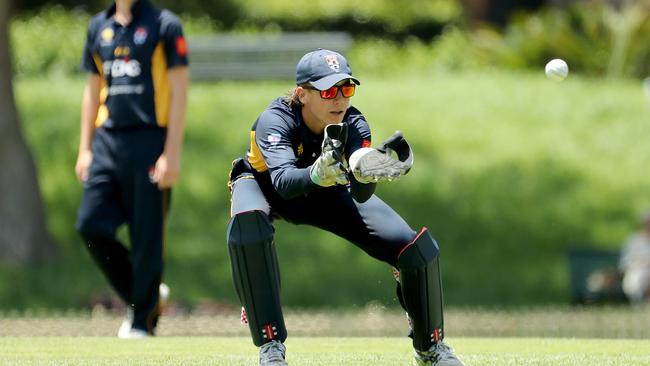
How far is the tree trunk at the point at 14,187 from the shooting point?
14633mm

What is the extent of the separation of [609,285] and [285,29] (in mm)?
11313

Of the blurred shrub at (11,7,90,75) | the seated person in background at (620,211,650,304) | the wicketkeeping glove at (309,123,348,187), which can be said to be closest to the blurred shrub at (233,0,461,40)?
the blurred shrub at (11,7,90,75)

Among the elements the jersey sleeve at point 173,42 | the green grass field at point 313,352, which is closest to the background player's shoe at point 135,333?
the green grass field at point 313,352

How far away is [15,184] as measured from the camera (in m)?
14.7

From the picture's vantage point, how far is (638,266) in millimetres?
13461

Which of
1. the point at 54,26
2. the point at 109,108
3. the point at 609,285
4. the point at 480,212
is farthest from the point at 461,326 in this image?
the point at 54,26

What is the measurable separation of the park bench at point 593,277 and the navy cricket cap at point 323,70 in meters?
8.37

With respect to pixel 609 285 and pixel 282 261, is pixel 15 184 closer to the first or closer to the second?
pixel 282 261

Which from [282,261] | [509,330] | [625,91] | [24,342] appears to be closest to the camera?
[24,342]

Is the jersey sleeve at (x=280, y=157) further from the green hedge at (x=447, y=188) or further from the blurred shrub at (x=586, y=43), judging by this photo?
the blurred shrub at (x=586, y=43)

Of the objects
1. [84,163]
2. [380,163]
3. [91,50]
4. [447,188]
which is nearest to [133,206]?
[84,163]

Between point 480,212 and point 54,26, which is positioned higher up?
point 54,26

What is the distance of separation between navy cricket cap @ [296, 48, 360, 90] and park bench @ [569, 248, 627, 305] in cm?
837

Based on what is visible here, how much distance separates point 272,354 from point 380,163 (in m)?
1.03
